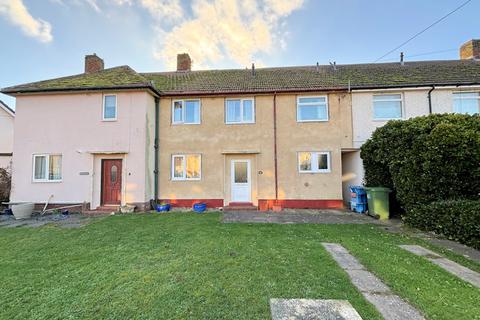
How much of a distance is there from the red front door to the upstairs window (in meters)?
2.26

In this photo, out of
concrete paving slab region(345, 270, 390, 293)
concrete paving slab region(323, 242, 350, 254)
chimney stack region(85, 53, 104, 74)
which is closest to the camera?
concrete paving slab region(345, 270, 390, 293)

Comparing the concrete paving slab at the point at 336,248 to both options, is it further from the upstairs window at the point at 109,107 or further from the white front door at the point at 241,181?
the upstairs window at the point at 109,107

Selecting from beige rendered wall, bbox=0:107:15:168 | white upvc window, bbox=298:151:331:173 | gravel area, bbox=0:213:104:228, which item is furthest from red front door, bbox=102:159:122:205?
white upvc window, bbox=298:151:331:173

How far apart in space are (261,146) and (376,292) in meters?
8.75

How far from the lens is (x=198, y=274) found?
13.8ft

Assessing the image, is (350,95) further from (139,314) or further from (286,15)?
(139,314)

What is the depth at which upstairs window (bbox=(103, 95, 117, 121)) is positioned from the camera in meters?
11.5

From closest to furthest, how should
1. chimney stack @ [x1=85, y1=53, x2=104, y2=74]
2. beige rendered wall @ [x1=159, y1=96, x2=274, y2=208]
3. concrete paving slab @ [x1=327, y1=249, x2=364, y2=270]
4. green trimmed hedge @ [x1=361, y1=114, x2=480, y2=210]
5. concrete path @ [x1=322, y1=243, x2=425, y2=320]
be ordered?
concrete path @ [x1=322, y1=243, x2=425, y2=320]
concrete paving slab @ [x1=327, y1=249, x2=364, y2=270]
green trimmed hedge @ [x1=361, y1=114, x2=480, y2=210]
beige rendered wall @ [x1=159, y1=96, x2=274, y2=208]
chimney stack @ [x1=85, y1=53, x2=104, y2=74]

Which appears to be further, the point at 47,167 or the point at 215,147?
the point at 215,147

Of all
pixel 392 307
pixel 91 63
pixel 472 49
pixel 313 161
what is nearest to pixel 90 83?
pixel 91 63

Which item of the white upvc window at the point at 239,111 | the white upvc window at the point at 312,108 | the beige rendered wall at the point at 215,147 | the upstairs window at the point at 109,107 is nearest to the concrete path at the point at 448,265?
the beige rendered wall at the point at 215,147

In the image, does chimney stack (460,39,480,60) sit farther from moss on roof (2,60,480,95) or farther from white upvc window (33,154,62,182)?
white upvc window (33,154,62,182)

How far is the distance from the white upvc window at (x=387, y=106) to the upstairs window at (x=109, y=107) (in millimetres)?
13248

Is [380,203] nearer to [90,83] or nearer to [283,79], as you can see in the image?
→ [283,79]
